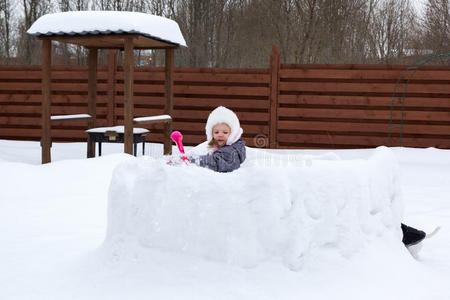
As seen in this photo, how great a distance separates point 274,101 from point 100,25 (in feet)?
13.1

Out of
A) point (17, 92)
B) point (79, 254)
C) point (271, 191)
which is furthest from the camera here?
point (17, 92)

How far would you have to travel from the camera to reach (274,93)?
9.31 m

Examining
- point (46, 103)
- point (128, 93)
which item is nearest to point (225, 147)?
point (128, 93)

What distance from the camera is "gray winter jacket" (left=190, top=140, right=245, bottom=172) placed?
9.82ft

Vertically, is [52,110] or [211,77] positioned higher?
[211,77]

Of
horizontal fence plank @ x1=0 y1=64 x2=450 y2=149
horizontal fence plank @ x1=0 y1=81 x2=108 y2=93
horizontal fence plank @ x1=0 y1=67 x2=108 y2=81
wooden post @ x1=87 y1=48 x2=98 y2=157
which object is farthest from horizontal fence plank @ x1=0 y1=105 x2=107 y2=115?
wooden post @ x1=87 y1=48 x2=98 y2=157

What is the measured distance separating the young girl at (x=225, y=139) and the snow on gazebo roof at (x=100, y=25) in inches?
130

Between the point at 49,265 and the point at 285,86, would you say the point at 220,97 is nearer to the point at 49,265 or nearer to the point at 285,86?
the point at 285,86

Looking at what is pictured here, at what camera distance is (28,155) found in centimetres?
872

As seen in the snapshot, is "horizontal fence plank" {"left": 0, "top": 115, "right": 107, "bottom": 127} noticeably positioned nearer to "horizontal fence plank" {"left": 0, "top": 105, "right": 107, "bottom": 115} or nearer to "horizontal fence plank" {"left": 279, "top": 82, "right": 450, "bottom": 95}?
"horizontal fence plank" {"left": 0, "top": 105, "right": 107, "bottom": 115}

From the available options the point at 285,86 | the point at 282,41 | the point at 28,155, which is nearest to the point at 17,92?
the point at 28,155

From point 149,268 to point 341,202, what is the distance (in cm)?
105

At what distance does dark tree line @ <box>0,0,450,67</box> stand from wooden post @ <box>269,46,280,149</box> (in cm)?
471

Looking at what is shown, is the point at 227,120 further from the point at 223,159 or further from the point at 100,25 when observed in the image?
the point at 100,25
